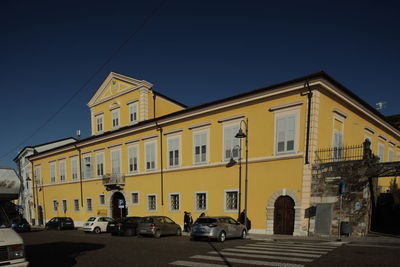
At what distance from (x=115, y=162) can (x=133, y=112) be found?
243 inches

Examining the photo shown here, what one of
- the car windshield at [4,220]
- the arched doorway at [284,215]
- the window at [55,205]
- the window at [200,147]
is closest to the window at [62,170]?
the window at [55,205]

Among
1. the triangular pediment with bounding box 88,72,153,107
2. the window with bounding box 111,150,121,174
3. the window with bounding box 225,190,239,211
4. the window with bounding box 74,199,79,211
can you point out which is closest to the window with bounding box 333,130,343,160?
the window with bounding box 225,190,239,211

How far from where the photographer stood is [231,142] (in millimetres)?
19375

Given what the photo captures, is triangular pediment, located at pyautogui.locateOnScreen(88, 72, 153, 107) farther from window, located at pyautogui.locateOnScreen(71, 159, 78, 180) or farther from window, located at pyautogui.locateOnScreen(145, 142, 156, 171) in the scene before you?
window, located at pyautogui.locateOnScreen(71, 159, 78, 180)

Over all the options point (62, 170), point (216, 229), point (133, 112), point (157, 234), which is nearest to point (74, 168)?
point (62, 170)

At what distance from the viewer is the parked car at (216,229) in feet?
45.1

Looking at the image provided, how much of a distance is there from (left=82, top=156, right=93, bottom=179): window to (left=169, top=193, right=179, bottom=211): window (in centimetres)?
1435

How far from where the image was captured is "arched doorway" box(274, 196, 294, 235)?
16031 millimetres

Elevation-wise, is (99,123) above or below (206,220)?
above

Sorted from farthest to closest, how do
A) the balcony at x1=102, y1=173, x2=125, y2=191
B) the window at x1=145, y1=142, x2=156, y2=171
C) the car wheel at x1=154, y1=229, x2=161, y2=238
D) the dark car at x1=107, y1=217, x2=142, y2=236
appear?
1. the balcony at x1=102, y1=173, x2=125, y2=191
2. the window at x1=145, y1=142, x2=156, y2=171
3. the dark car at x1=107, y1=217, x2=142, y2=236
4. the car wheel at x1=154, y1=229, x2=161, y2=238

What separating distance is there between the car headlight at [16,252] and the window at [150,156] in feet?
59.3

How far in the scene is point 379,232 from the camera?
15453mm

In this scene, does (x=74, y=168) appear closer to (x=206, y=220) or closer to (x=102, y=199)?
(x=102, y=199)

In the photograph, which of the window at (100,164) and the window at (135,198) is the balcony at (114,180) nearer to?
the window at (135,198)
